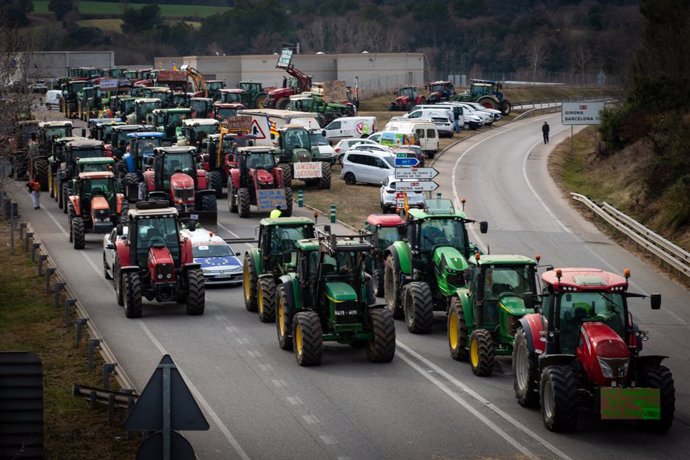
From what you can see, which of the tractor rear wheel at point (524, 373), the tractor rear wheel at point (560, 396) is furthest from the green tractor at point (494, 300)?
the tractor rear wheel at point (560, 396)

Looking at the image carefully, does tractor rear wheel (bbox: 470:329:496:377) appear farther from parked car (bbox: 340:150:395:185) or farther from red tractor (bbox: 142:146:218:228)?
parked car (bbox: 340:150:395:185)

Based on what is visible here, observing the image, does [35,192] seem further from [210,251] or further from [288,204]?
[210,251]

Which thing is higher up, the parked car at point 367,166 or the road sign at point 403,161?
the road sign at point 403,161

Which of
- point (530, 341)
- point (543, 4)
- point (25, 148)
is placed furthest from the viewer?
point (543, 4)

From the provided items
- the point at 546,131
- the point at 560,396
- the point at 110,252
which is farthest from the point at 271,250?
the point at 546,131

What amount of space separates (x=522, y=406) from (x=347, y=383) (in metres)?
3.45

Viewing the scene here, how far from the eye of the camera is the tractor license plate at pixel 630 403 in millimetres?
19641

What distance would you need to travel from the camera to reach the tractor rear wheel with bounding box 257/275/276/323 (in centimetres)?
2891

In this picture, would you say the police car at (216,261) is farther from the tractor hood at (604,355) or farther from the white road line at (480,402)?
the tractor hood at (604,355)

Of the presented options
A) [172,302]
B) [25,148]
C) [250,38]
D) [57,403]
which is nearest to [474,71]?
Result: [250,38]

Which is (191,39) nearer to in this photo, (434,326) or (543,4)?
(543,4)

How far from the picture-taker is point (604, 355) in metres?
19.8

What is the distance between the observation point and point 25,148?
55219mm

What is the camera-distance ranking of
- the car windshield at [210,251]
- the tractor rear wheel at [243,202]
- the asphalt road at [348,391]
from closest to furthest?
the asphalt road at [348,391]
the car windshield at [210,251]
the tractor rear wheel at [243,202]
